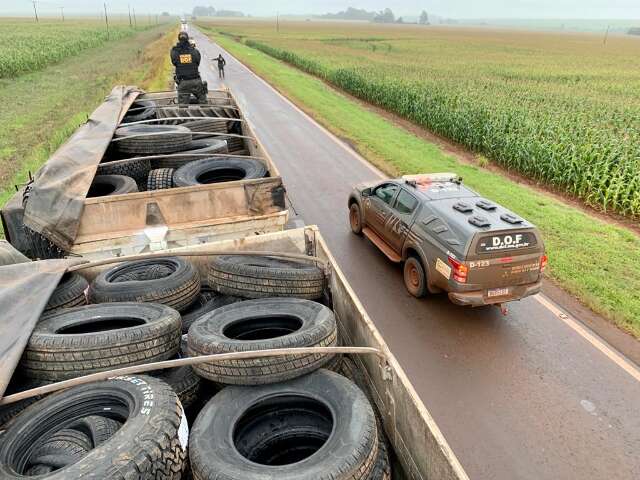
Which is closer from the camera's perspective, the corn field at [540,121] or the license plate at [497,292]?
the license plate at [497,292]

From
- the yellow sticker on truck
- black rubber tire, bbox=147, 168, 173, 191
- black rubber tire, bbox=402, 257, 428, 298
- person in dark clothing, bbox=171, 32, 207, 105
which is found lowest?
black rubber tire, bbox=402, 257, 428, 298

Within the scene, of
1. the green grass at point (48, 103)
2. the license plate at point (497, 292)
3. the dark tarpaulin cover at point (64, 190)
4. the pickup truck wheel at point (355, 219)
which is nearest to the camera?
the dark tarpaulin cover at point (64, 190)

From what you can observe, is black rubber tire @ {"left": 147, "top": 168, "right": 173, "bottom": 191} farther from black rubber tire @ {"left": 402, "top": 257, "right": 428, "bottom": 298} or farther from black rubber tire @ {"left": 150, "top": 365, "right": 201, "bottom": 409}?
black rubber tire @ {"left": 402, "top": 257, "right": 428, "bottom": 298}

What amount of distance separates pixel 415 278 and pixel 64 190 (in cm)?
537

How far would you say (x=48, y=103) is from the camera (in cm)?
2511

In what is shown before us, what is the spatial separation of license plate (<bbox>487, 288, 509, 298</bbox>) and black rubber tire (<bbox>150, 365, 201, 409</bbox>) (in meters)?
4.46

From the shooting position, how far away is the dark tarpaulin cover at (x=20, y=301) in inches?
135

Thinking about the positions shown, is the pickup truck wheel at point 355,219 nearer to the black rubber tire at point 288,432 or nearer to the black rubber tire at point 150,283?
the black rubber tire at point 150,283

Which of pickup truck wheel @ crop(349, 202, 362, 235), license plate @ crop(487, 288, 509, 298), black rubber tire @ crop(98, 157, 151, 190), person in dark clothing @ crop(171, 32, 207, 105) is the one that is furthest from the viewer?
person in dark clothing @ crop(171, 32, 207, 105)

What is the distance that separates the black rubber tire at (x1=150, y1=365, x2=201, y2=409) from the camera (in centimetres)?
383

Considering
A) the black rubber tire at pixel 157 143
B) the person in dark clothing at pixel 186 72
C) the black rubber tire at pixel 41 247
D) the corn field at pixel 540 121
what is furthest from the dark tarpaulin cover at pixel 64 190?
the corn field at pixel 540 121

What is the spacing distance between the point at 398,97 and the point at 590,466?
19.8 metres

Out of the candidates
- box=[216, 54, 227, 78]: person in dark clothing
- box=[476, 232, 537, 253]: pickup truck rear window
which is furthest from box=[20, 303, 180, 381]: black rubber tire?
box=[216, 54, 227, 78]: person in dark clothing

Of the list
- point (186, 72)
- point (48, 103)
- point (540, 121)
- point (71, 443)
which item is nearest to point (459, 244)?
point (71, 443)
